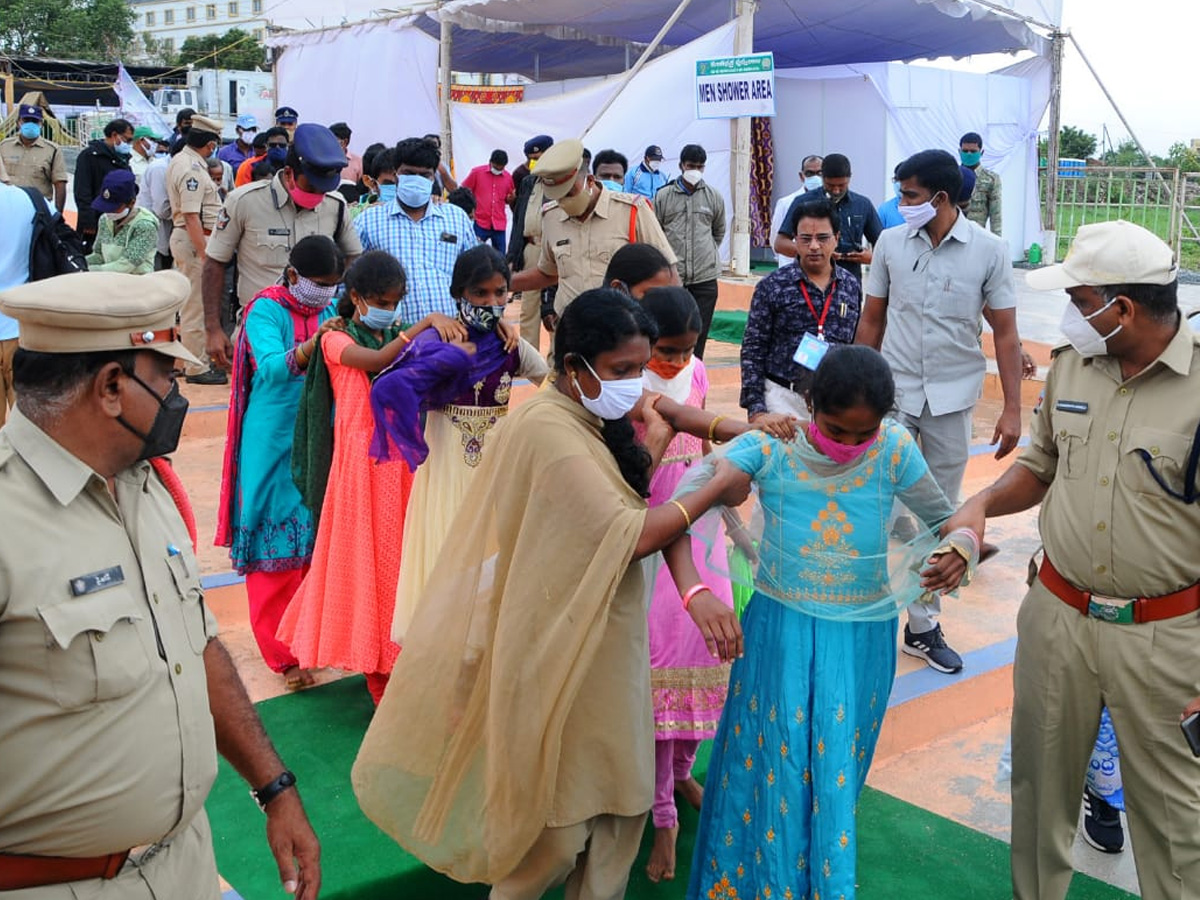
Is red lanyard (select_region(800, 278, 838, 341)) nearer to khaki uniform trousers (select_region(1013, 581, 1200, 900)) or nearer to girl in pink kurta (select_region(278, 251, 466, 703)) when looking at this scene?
girl in pink kurta (select_region(278, 251, 466, 703))

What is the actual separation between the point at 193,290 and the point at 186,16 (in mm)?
99827

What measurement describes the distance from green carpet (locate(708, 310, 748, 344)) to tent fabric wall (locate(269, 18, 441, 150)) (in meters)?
7.54

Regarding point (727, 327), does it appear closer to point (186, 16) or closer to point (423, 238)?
point (423, 238)

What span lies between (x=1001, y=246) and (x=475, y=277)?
7.41 ft

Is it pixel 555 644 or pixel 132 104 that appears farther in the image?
pixel 132 104

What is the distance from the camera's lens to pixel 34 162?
11773mm

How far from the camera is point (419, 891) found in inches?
134

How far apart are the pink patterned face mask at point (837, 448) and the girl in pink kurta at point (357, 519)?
6.27 ft

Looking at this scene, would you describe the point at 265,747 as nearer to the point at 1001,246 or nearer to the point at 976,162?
the point at 1001,246

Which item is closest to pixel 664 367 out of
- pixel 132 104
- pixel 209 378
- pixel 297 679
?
pixel 297 679

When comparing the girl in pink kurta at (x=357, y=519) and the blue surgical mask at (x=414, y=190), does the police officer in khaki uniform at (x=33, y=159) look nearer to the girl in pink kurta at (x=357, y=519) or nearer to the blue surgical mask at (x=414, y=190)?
the blue surgical mask at (x=414, y=190)

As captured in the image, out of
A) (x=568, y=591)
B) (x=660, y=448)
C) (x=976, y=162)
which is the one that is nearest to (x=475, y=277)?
Result: (x=660, y=448)

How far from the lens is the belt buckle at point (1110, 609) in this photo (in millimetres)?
2959

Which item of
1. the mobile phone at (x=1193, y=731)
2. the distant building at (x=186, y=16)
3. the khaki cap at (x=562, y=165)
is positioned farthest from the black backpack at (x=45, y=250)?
the distant building at (x=186, y=16)
